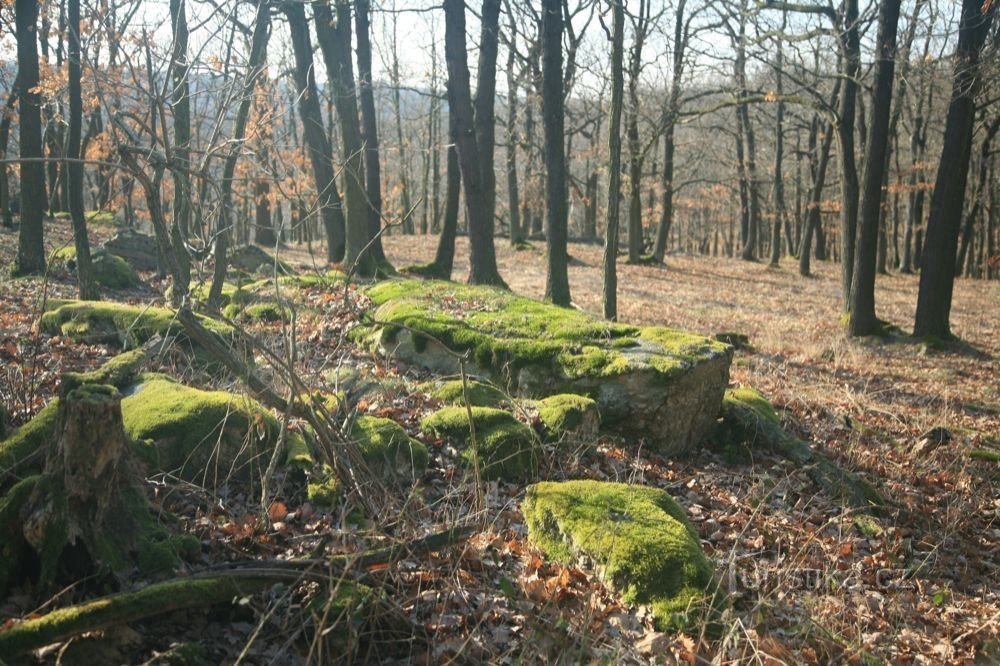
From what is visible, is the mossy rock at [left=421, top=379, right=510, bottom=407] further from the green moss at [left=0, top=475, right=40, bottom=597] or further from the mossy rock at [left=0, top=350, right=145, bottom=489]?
the green moss at [left=0, top=475, right=40, bottom=597]

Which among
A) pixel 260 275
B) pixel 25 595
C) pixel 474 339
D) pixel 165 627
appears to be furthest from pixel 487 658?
pixel 260 275

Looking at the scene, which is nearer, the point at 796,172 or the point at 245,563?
the point at 245,563

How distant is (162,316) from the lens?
816cm

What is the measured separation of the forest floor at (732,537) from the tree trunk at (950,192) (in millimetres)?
1565

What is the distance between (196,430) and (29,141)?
10550mm

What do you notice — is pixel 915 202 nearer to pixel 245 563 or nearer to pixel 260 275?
pixel 260 275

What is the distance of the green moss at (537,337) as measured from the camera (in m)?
7.45

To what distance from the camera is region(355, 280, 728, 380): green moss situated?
7445 millimetres

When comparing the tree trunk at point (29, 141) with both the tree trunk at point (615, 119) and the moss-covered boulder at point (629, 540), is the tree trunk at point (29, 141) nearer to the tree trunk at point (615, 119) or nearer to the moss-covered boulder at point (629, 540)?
the tree trunk at point (615, 119)

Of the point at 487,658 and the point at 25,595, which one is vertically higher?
the point at 25,595

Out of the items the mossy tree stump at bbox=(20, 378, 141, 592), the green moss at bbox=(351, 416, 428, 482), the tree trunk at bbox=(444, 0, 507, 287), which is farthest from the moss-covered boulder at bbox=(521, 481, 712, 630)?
the tree trunk at bbox=(444, 0, 507, 287)

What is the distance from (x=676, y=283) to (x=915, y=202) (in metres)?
14.1

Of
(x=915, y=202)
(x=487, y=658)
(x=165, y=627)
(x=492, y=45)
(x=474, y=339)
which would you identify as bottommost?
(x=487, y=658)

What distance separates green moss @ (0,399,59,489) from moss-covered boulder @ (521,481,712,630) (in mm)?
2891
